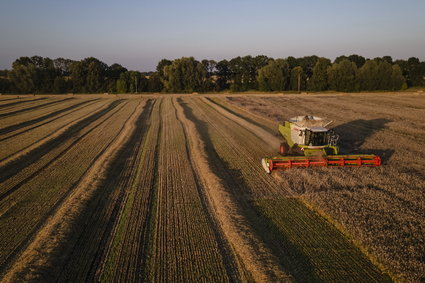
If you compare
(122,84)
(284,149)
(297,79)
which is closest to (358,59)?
(297,79)

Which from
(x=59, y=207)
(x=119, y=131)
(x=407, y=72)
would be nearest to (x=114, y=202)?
(x=59, y=207)

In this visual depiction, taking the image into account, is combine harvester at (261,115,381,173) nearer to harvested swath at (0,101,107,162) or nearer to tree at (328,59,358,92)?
harvested swath at (0,101,107,162)

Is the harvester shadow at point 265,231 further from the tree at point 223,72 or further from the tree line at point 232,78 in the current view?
the tree at point 223,72

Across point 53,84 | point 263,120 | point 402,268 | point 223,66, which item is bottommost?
point 402,268

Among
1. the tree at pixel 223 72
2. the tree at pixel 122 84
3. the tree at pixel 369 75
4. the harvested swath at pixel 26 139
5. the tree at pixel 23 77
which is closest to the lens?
the harvested swath at pixel 26 139

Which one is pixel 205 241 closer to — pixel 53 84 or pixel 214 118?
pixel 214 118

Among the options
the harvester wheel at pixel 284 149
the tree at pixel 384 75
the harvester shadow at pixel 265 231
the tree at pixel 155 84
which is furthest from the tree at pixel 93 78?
the harvester wheel at pixel 284 149
